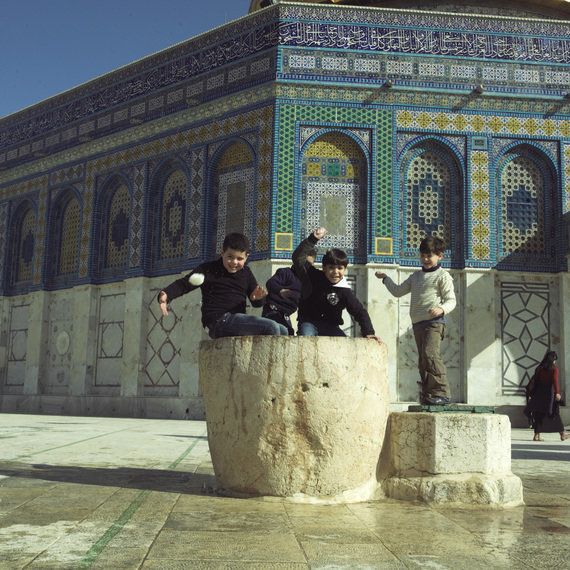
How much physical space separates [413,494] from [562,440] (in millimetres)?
7124

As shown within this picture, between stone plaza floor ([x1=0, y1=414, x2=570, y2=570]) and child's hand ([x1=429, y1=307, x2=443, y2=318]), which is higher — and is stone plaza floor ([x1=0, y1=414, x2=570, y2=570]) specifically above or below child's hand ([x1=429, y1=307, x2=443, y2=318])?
below

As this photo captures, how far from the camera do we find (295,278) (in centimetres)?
524

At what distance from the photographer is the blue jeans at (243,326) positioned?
15.8 ft

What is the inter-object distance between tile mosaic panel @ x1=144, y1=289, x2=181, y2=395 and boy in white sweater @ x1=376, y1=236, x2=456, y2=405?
11.0 m

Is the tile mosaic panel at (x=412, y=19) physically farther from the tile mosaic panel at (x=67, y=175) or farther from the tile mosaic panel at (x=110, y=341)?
→ the tile mosaic panel at (x=110, y=341)

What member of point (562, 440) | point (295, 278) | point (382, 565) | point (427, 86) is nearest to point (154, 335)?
point (427, 86)

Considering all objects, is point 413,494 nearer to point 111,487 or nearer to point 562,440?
point 111,487

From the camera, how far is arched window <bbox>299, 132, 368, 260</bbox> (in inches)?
593

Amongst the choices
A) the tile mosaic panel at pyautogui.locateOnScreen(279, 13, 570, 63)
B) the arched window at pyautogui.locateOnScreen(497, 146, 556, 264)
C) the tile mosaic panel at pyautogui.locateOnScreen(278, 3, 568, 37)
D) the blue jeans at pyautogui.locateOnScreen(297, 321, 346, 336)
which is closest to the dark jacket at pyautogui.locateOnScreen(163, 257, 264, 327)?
the blue jeans at pyautogui.locateOnScreen(297, 321, 346, 336)

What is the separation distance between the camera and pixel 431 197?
51.0 feet

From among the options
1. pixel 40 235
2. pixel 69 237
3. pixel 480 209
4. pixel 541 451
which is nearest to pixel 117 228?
pixel 69 237

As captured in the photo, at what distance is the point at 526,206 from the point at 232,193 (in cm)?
604

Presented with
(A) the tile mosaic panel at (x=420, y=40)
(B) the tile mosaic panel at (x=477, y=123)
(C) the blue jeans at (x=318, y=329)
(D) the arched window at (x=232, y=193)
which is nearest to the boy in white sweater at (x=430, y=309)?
(C) the blue jeans at (x=318, y=329)

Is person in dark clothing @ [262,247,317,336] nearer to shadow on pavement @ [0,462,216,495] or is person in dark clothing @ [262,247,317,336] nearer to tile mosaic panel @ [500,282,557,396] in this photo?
shadow on pavement @ [0,462,216,495]
